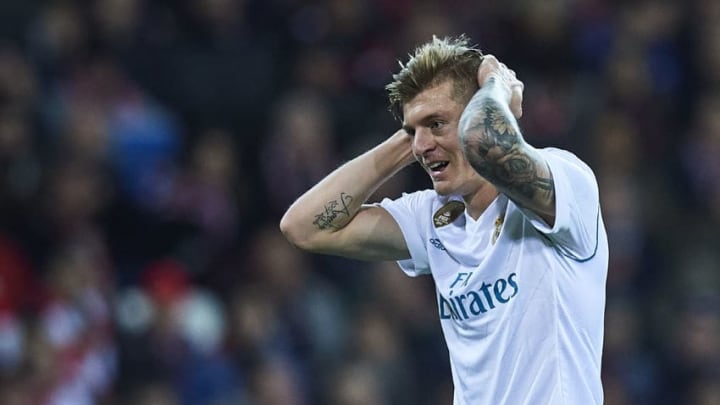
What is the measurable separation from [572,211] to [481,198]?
44 cm

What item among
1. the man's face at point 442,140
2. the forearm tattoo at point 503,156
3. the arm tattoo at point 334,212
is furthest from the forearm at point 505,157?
the arm tattoo at point 334,212

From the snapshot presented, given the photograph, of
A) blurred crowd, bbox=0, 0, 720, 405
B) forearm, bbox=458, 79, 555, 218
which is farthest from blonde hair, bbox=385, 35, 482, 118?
blurred crowd, bbox=0, 0, 720, 405

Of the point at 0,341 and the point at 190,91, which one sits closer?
the point at 0,341

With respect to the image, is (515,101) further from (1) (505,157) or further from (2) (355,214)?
(2) (355,214)

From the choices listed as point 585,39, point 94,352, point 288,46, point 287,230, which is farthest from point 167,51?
point 287,230

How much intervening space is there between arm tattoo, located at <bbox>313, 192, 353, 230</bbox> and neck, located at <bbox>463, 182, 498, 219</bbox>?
55 centimetres

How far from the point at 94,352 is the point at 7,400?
0.61 metres

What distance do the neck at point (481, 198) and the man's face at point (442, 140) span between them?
2cm

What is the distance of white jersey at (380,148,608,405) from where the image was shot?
141 inches

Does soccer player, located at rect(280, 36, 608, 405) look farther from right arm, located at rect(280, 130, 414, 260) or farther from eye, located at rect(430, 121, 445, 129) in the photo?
right arm, located at rect(280, 130, 414, 260)

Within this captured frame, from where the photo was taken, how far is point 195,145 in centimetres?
852

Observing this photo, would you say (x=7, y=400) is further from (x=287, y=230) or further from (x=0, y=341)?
(x=287, y=230)

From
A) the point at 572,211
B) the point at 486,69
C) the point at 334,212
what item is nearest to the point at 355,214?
the point at 334,212

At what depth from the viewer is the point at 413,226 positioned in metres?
4.20
